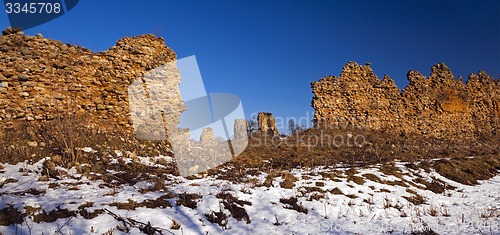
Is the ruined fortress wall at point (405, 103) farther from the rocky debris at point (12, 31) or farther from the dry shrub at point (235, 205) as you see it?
the rocky debris at point (12, 31)

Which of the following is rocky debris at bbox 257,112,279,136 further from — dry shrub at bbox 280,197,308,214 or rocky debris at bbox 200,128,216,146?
dry shrub at bbox 280,197,308,214

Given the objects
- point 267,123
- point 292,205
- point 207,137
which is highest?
point 267,123

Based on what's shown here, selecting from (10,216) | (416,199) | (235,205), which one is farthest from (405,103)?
(10,216)

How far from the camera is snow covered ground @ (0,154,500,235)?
190 inches

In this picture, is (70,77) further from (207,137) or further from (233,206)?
(233,206)

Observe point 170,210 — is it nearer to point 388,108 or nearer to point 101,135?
point 101,135

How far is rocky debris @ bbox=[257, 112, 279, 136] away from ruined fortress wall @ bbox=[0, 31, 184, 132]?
28.9ft

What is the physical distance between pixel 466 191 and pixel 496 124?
2170 cm

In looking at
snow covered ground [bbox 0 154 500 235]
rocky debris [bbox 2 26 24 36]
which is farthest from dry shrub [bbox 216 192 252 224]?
rocky debris [bbox 2 26 24 36]

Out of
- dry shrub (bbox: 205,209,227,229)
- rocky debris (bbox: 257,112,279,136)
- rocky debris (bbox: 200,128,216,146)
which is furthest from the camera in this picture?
rocky debris (bbox: 257,112,279,136)

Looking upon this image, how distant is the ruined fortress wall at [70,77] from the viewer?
10.3m

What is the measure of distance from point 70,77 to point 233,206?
360 inches

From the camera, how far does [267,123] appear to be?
69.7ft

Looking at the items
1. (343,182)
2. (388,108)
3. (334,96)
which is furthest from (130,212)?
(388,108)
